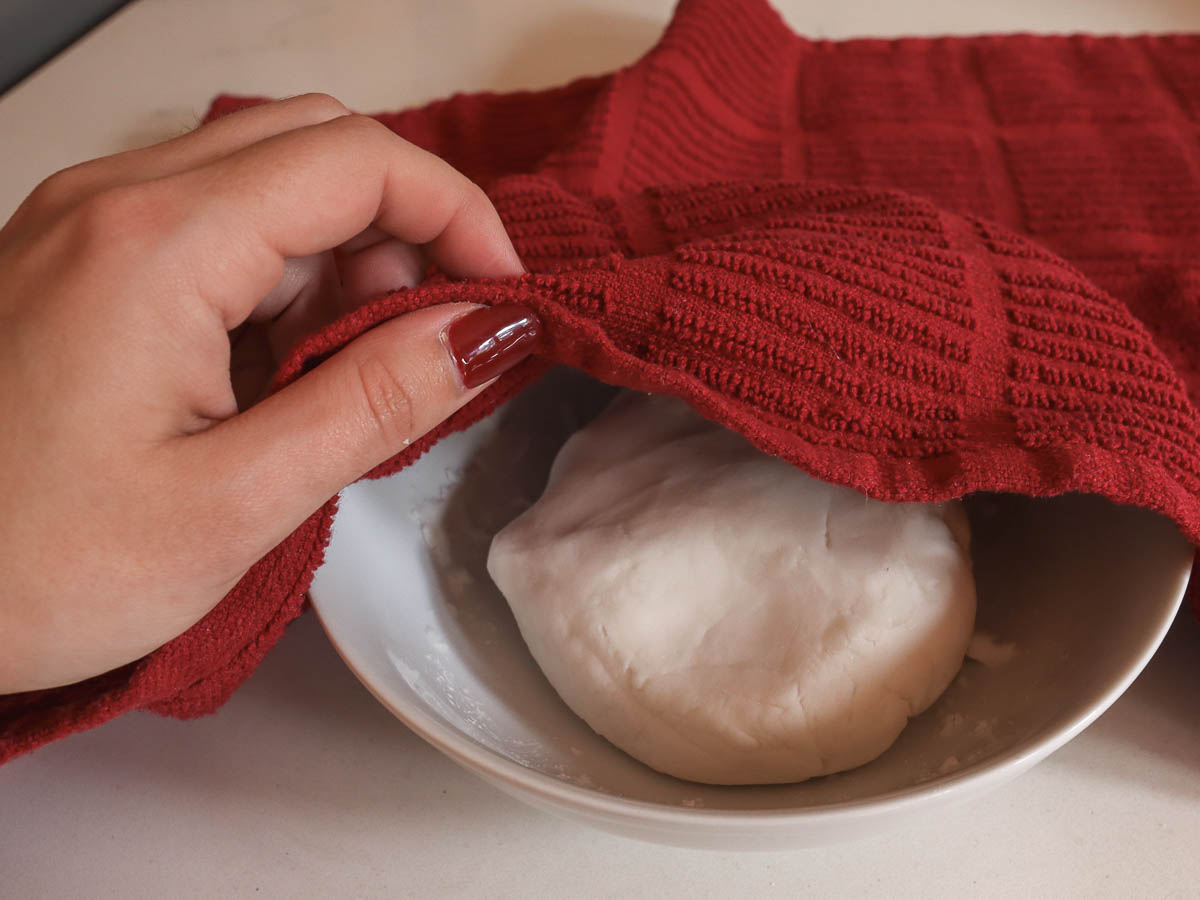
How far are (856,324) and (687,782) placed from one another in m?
0.20

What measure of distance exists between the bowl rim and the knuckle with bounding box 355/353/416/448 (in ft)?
0.32

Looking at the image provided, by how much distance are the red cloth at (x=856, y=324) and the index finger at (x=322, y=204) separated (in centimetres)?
3

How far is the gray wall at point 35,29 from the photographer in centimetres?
78

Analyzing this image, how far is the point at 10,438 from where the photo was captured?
0.99ft

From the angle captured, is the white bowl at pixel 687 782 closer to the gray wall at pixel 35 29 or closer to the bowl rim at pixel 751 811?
the bowl rim at pixel 751 811

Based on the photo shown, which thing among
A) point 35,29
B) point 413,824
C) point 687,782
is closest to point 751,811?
point 687,782

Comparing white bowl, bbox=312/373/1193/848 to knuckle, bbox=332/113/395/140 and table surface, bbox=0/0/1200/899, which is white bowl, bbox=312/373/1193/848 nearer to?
table surface, bbox=0/0/1200/899

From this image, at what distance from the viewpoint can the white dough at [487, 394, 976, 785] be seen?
0.37m

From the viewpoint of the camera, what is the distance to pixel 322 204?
1.15ft

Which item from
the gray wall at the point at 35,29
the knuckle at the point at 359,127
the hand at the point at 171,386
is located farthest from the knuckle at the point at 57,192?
the gray wall at the point at 35,29

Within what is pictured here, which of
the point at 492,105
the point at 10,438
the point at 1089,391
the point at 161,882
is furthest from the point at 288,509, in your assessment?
the point at 492,105

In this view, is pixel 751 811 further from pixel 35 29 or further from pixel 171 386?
pixel 35 29

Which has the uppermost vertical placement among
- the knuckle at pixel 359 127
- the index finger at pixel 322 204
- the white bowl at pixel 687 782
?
the knuckle at pixel 359 127

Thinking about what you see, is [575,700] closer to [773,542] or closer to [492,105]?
[773,542]
